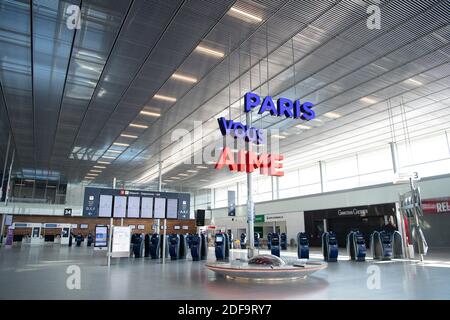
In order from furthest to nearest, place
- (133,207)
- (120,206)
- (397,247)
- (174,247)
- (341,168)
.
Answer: (341,168)
(397,247)
(174,247)
(133,207)
(120,206)

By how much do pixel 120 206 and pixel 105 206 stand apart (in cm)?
55

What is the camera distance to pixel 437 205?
17953mm

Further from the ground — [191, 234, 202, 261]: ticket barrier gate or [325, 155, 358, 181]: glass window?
[325, 155, 358, 181]: glass window

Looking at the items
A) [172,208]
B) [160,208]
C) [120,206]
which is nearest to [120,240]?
[120,206]

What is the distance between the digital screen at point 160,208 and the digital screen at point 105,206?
1.76m

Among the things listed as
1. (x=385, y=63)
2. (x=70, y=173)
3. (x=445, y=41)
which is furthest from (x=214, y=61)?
(x=70, y=173)

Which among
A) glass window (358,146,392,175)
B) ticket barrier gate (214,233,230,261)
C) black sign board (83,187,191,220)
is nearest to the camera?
black sign board (83,187,191,220)

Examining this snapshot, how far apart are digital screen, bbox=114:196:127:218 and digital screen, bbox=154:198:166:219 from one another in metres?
1.21

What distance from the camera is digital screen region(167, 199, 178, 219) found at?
13.1m

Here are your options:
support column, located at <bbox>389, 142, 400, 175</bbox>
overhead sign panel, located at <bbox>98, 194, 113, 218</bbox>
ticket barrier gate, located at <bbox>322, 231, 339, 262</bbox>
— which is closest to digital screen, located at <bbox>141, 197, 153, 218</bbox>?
overhead sign panel, located at <bbox>98, 194, 113, 218</bbox>

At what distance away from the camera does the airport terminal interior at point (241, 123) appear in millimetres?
7930

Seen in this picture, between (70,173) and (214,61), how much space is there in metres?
22.7

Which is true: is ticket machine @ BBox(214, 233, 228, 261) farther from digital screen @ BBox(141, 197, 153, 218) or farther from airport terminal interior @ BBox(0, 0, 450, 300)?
digital screen @ BBox(141, 197, 153, 218)

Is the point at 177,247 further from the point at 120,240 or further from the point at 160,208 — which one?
the point at 120,240
